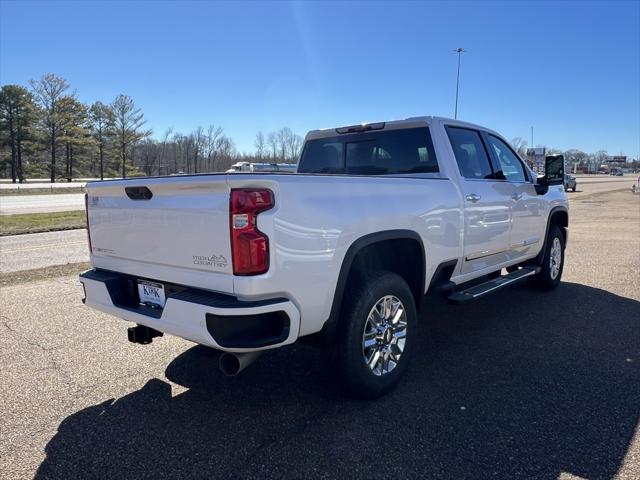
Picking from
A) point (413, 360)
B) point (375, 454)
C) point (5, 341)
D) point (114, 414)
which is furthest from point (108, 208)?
point (413, 360)

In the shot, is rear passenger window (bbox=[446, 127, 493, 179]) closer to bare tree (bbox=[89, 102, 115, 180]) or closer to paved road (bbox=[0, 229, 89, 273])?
paved road (bbox=[0, 229, 89, 273])

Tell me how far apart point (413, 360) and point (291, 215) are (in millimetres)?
2074

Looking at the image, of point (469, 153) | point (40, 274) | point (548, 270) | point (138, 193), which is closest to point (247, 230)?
point (138, 193)

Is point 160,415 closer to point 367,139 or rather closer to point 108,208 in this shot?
point 108,208

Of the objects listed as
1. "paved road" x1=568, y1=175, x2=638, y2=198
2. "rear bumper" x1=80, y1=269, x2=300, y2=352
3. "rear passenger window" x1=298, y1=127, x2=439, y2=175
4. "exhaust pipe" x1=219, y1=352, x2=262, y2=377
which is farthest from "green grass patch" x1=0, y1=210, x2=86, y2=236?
"paved road" x1=568, y1=175, x2=638, y2=198

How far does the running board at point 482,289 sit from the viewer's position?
4.05m

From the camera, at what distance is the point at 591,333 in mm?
4773

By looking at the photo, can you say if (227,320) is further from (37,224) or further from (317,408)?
(37,224)

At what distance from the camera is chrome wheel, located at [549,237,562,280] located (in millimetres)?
6414

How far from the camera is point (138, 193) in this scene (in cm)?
314

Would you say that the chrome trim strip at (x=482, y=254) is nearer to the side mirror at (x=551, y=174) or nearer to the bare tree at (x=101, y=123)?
the side mirror at (x=551, y=174)

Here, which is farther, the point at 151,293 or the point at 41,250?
the point at 41,250

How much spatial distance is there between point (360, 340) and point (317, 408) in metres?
0.56

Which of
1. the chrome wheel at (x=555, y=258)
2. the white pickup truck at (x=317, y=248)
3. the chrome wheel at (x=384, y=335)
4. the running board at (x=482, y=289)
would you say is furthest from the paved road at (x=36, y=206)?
the chrome wheel at (x=384, y=335)
